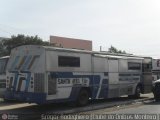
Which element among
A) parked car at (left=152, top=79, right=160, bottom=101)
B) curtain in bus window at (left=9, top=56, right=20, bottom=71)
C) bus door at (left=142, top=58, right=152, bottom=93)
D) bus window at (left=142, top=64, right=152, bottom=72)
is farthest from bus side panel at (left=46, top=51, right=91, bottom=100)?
bus window at (left=142, top=64, right=152, bottom=72)

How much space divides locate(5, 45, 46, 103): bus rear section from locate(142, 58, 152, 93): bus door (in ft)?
34.6

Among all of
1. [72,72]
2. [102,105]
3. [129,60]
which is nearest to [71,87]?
[72,72]

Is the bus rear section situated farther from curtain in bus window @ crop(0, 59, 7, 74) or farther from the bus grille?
curtain in bus window @ crop(0, 59, 7, 74)

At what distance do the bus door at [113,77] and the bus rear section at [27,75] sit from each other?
5.96m

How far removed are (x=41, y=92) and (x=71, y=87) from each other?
91.5 inches

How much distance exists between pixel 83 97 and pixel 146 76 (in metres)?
7.82

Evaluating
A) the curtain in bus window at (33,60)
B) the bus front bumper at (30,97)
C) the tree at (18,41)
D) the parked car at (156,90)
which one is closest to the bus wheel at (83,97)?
the bus front bumper at (30,97)

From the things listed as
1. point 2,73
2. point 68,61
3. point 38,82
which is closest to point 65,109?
point 38,82

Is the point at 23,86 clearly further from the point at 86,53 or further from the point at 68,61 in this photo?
the point at 86,53

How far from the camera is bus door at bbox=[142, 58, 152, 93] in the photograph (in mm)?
26188

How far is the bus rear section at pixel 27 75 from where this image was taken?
1725 centimetres

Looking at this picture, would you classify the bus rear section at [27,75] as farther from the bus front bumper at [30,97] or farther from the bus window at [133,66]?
the bus window at [133,66]

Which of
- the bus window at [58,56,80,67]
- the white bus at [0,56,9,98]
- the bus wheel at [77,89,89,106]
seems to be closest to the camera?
the bus window at [58,56,80,67]

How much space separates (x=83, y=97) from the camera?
2006 cm
